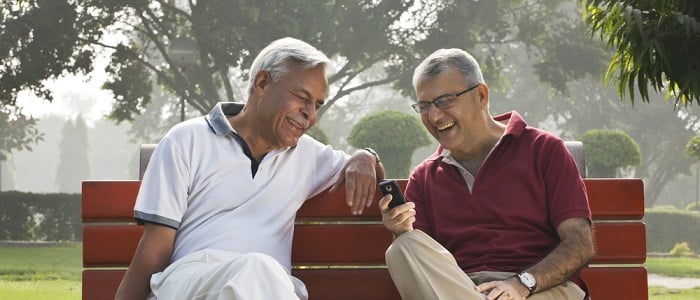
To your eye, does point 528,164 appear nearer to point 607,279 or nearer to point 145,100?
point 607,279

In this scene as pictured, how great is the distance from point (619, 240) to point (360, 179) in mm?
1051

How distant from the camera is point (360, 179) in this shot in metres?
3.54

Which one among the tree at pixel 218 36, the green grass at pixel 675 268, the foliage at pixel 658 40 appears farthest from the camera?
the tree at pixel 218 36

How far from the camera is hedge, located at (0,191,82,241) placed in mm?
21312

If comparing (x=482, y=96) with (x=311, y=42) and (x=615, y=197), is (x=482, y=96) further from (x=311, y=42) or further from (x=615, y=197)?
(x=311, y=42)

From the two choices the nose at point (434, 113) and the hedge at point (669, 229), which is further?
the hedge at point (669, 229)

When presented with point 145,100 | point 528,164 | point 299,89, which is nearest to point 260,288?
point 299,89

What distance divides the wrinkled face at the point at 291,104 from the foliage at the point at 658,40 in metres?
1.93

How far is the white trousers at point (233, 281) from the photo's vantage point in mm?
2740

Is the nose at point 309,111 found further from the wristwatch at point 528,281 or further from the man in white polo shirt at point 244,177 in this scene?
the wristwatch at point 528,281

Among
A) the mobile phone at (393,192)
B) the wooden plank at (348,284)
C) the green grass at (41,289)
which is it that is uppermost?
the mobile phone at (393,192)

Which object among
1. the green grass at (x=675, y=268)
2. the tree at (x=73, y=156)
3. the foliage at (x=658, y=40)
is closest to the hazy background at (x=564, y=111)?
the tree at (x=73, y=156)

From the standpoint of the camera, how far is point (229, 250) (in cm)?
333

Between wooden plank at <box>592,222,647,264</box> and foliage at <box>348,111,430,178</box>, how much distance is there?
15.1 meters
